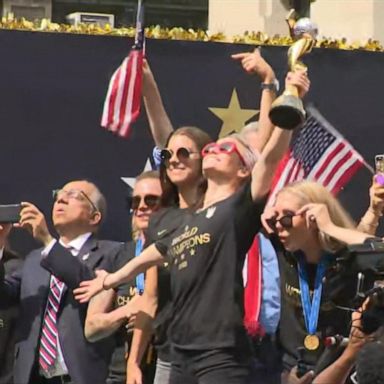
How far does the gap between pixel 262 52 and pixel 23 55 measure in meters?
1.52

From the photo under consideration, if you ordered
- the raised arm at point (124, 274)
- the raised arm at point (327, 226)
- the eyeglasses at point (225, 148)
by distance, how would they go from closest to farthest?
the raised arm at point (327, 226)
the eyeglasses at point (225, 148)
the raised arm at point (124, 274)

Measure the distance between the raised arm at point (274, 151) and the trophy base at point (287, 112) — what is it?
9 cm

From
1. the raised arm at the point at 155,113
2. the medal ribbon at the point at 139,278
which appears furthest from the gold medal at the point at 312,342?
the raised arm at the point at 155,113

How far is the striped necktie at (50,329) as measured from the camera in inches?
311

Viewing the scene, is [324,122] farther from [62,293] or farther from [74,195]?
[62,293]

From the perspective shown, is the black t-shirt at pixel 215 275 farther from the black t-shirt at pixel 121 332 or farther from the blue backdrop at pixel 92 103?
the blue backdrop at pixel 92 103

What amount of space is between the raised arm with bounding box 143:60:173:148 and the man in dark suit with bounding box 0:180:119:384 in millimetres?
563

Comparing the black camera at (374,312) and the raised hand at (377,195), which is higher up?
the raised hand at (377,195)

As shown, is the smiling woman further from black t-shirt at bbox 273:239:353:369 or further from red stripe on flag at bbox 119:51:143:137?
red stripe on flag at bbox 119:51:143:137

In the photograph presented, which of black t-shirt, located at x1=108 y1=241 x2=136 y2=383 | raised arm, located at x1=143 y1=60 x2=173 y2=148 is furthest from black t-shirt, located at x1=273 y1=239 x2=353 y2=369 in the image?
raised arm, located at x1=143 y1=60 x2=173 y2=148

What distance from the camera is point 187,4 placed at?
17500 mm

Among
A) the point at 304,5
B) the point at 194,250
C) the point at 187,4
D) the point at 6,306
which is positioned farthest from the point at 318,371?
the point at 187,4

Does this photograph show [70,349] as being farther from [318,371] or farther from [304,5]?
[304,5]

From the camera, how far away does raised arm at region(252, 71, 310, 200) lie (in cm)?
640
